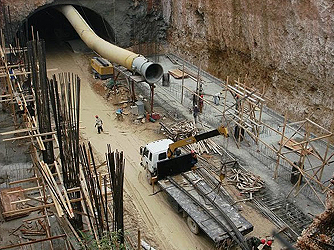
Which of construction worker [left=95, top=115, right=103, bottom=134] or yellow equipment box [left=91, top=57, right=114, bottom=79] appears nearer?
construction worker [left=95, top=115, right=103, bottom=134]

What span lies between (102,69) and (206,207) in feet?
49.2

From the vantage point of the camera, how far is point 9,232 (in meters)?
14.7

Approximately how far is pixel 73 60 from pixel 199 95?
40.0 feet

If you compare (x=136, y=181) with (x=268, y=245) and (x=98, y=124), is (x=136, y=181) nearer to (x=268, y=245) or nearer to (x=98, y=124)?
(x=98, y=124)

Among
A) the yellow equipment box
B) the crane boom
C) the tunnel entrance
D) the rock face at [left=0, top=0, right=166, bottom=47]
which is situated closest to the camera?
the crane boom

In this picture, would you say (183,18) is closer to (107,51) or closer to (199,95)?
(107,51)

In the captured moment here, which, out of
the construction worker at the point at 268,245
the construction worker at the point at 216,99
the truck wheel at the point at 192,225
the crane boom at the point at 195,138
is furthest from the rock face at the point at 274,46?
the truck wheel at the point at 192,225

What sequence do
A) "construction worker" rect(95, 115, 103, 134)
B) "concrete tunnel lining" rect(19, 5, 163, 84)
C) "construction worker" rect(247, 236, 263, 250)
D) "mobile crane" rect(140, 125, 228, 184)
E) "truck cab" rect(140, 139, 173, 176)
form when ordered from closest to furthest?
"construction worker" rect(247, 236, 263, 250) → "mobile crane" rect(140, 125, 228, 184) → "truck cab" rect(140, 139, 173, 176) → "construction worker" rect(95, 115, 103, 134) → "concrete tunnel lining" rect(19, 5, 163, 84)

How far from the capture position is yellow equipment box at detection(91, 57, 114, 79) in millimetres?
27938

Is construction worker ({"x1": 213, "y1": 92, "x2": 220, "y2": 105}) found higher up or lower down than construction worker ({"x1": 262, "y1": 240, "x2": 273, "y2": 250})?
higher up

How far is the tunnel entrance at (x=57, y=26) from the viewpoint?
1315 inches

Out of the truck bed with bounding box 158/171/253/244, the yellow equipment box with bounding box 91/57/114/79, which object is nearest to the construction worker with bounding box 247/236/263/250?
the truck bed with bounding box 158/171/253/244

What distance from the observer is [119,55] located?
963 inches

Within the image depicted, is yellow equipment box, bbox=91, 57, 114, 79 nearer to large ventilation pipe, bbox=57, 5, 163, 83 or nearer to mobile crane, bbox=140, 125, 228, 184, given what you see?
large ventilation pipe, bbox=57, 5, 163, 83
